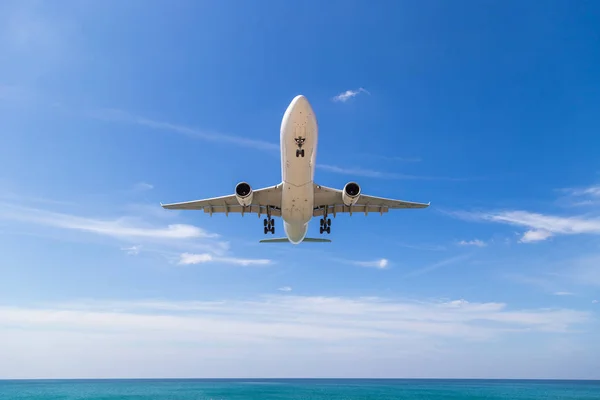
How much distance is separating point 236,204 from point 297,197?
30.3 feet

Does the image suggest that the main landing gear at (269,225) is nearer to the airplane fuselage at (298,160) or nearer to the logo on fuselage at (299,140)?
the airplane fuselage at (298,160)

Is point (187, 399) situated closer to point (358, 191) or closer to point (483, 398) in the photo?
point (483, 398)

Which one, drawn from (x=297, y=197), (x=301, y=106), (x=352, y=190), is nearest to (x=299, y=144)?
(x=301, y=106)

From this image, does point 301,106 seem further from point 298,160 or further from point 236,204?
point 236,204

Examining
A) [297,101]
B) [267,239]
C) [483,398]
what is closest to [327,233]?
[267,239]

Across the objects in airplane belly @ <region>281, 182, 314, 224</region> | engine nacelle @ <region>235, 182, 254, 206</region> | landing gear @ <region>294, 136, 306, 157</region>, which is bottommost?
airplane belly @ <region>281, 182, 314, 224</region>

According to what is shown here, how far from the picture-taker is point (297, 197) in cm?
3275

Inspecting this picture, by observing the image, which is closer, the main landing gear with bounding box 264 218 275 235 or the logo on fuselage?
the logo on fuselage

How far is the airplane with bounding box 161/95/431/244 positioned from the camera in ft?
91.8

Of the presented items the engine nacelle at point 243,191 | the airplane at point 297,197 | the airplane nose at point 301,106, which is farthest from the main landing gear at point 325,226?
the airplane nose at point 301,106

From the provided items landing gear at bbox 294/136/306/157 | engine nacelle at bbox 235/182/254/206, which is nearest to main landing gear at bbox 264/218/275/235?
engine nacelle at bbox 235/182/254/206

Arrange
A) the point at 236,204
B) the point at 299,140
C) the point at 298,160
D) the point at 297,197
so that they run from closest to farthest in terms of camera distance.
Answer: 1. the point at 299,140
2. the point at 298,160
3. the point at 297,197
4. the point at 236,204

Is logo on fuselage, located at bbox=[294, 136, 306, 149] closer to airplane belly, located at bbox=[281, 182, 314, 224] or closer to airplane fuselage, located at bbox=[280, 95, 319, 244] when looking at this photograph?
airplane fuselage, located at bbox=[280, 95, 319, 244]

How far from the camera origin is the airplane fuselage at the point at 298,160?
27484 millimetres
